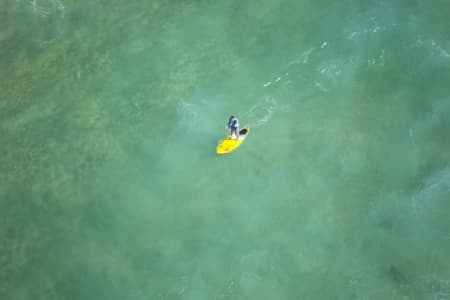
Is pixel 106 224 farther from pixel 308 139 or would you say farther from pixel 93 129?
pixel 308 139

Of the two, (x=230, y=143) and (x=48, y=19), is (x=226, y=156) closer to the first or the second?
(x=230, y=143)

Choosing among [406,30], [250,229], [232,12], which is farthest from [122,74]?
[406,30]

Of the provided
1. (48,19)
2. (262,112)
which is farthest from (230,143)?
(48,19)

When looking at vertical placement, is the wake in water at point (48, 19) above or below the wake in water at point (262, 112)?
above

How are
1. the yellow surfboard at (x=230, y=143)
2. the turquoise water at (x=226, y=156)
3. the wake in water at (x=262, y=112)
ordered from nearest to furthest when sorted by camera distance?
1. the turquoise water at (x=226, y=156)
2. the yellow surfboard at (x=230, y=143)
3. the wake in water at (x=262, y=112)

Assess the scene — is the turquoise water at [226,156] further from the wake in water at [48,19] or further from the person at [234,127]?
the person at [234,127]

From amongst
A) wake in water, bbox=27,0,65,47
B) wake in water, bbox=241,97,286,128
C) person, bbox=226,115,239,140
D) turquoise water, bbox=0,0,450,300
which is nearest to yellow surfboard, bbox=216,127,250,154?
person, bbox=226,115,239,140

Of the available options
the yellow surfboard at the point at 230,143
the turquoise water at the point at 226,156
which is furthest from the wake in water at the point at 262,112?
the yellow surfboard at the point at 230,143
